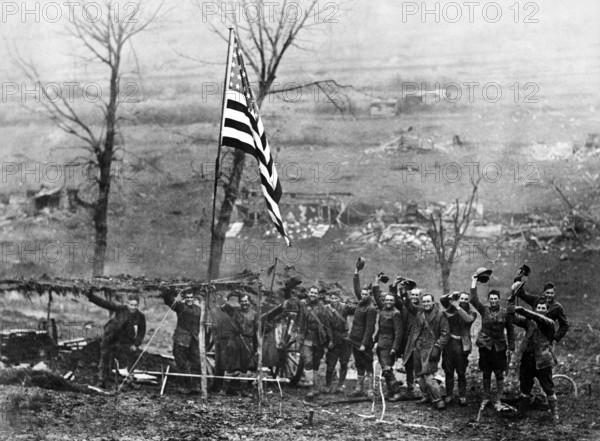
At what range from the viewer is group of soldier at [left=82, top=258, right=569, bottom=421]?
37.3ft

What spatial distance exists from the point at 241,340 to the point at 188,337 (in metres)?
0.76

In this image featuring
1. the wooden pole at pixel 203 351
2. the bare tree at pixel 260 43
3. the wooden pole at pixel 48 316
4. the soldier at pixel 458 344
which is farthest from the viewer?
the bare tree at pixel 260 43

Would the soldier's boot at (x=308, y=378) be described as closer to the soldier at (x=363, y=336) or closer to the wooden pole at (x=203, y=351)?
the soldier at (x=363, y=336)

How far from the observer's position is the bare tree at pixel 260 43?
14.6 m

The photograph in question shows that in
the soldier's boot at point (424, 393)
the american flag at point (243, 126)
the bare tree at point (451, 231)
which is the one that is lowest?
the soldier's boot at point (424, 393)

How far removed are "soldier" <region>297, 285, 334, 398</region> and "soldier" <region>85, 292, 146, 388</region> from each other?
2.31m

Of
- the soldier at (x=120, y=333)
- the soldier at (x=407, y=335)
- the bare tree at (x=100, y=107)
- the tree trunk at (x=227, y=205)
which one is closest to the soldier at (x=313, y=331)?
the soldier at (x=407, y=335)

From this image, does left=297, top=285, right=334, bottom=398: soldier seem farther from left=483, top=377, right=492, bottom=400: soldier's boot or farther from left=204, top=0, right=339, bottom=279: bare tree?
left=204, top=0, right=339, bottom=279: bare tree

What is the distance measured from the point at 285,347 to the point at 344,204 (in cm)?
323

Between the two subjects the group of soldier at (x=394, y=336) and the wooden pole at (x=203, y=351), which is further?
the wooden pole at (x=203, y=351)

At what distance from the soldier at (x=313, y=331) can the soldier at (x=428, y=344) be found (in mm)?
1220

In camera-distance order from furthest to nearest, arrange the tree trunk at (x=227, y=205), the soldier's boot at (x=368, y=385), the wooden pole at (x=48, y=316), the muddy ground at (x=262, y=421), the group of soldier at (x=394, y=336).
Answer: the tree trunk at (x=227, y=205) < the wooden pole at (x=48, y=316) < the soldier's boot at (x=368, y=385) < the group of soldier at (x=394, y=336) < the muddy ground at (x=262, y=421)

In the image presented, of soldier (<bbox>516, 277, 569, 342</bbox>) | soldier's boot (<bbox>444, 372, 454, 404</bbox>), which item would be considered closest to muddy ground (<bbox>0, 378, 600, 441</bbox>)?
soldier's boot (<bbox>444, 372, 454, 404</bbox>)

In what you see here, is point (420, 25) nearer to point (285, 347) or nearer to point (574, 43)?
point (574, 43)
